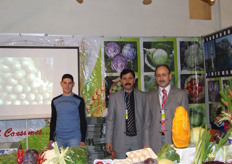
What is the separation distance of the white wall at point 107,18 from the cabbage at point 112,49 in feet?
1.01

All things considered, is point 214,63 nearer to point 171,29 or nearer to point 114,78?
point 171,29

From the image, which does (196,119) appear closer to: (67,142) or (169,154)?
(67,142)

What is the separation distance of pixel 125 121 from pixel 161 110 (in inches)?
22.9

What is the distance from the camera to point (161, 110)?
2.65 meters

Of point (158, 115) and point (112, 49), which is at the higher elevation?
point (112, 49)

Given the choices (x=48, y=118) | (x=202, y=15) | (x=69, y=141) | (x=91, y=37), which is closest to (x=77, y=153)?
(x=69, y=141)

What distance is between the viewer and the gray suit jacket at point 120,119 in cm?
302

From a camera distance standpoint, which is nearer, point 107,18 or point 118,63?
point 118,63

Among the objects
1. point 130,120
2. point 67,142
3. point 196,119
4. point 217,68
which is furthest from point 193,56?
point 67,142

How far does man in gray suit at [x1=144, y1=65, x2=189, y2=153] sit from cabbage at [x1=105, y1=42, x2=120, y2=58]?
1567 mm

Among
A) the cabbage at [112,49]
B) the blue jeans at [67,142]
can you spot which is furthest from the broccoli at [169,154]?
the cabbage at [112,49]

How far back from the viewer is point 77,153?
1.24 metres

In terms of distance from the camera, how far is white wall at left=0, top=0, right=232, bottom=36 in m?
4.08

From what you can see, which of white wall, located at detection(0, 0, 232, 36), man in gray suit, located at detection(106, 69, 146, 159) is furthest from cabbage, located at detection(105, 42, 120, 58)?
man in gray suit, located at detection(106, 69, 146, 159)
